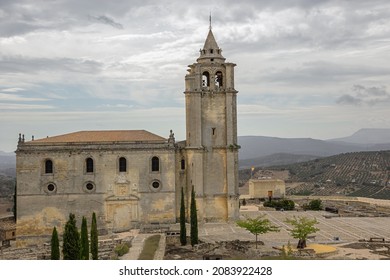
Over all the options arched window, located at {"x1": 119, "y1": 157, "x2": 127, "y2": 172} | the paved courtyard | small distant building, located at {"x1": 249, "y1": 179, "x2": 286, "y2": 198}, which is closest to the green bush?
the paved courtyard

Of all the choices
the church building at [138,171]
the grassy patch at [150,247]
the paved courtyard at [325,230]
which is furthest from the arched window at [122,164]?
the paved courtyard at [325,230]

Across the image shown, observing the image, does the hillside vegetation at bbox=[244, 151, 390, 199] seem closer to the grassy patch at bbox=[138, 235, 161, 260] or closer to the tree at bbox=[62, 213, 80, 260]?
the grassy patch at bbox=[138, 235, 161, 260]

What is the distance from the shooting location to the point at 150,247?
98.9 feet

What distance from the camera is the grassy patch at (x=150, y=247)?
27078mm

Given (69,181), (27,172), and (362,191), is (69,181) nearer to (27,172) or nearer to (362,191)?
(27,172)

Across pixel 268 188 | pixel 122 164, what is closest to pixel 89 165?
pixel 122 164

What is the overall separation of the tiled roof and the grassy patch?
24.9 feet

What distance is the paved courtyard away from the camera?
34375 millimetres

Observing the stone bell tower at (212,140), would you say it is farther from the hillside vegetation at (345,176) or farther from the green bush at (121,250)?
the hillside vegetation at (345,176)

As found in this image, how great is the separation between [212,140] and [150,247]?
473 inches

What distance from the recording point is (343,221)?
43.2 meters

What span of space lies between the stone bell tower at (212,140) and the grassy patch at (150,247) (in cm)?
680
